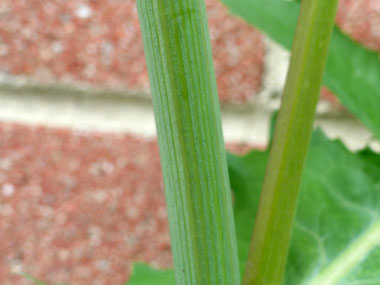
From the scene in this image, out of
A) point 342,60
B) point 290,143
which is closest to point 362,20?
point 342,60

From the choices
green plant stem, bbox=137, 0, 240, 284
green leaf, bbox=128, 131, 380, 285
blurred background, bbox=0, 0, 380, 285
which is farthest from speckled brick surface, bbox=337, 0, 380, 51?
green plant stem, bbox=137, 0, 240, 284

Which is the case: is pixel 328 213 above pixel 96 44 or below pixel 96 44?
below

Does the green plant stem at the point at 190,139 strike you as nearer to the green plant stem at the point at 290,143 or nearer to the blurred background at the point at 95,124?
the green plant stem at the point at 290,143

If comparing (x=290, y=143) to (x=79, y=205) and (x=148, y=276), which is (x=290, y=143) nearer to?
(x=148, y=276)

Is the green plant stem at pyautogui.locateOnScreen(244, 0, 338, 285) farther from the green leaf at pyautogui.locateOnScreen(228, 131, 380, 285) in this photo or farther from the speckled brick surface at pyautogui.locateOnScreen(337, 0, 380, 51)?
the speckled brick surface at pyautogui.locateOnScreen(337, 0, 380, 51)

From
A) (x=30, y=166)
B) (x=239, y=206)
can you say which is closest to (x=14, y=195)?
(x=30, y=166)

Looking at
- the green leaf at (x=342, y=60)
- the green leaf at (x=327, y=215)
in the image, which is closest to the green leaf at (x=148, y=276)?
the green leaf at (x=327, y=215)
